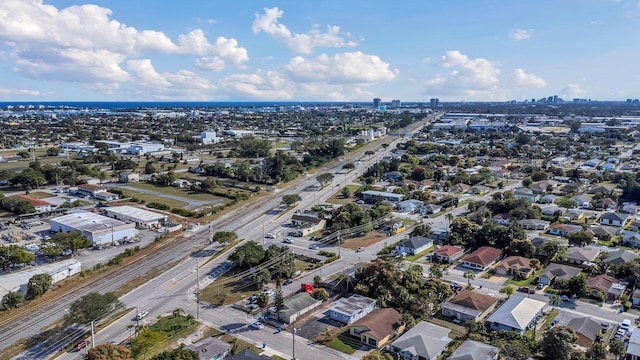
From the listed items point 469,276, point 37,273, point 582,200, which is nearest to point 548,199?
point 582,200

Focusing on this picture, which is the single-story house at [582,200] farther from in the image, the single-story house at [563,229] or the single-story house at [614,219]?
the single-story house at [563,229]

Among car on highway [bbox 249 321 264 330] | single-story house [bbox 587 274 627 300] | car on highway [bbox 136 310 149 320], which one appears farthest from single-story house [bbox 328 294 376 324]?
single-story house [bbox 587 274 627 300]

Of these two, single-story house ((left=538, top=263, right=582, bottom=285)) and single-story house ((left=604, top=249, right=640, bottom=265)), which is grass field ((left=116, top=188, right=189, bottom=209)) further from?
single-story house ((left=604, top=249, right=640, bottom=265))

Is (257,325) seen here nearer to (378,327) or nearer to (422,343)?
(378,327)

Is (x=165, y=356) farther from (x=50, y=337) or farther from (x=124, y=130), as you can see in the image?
(x=124, y=130)

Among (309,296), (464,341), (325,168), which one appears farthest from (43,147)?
(464,341)

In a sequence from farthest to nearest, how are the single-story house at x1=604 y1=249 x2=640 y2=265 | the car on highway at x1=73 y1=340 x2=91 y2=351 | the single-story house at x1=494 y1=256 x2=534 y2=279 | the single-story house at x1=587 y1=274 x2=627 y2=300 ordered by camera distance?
the single-story house at x1=604 y1=249 x2=640 y2=265
the single-story house at x1=494 y1=256 x2=534 y2=279
the single-story house at x1=587 y1=274 x2=627 y2=300
the car on highway at x1=73 y1=340 x2=91 y2=351
